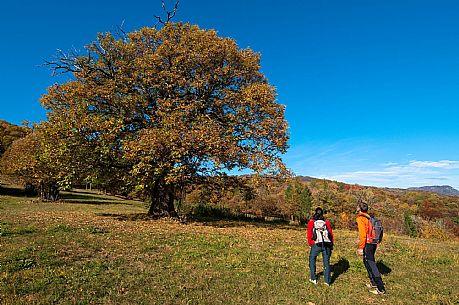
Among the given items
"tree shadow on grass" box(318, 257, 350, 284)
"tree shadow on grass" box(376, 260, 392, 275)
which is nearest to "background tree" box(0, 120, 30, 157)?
"tree shadow on grass" box(318, 257, 350, 284)

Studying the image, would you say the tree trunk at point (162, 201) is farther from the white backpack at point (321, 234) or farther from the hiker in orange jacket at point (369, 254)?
the hiker in orange jacket at point (369, 254)

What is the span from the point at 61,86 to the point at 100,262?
16458 mm

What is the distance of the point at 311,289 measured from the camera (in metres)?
9.17

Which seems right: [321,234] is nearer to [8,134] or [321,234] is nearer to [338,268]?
[338,268]

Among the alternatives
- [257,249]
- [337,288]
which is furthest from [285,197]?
[337,288]

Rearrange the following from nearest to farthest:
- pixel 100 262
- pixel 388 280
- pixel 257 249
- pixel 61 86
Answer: pixel 100 262 < pixel 388 280 < pixel 257 249 < pixel 61 86

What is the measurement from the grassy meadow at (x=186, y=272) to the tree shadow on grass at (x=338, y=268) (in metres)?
0.04

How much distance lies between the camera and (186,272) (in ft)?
32.4

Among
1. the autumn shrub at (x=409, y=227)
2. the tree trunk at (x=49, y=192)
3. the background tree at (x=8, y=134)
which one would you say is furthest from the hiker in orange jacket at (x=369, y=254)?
the background tree at (x=8, y=134)

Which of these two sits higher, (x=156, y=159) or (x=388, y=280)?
(x=156, y=159)

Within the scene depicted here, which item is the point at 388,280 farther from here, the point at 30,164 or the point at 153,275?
the point at 30,164

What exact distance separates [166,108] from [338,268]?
49.7 feet

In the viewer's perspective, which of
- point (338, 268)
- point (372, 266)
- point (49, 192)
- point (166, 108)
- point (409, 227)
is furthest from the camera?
point (49, 192)

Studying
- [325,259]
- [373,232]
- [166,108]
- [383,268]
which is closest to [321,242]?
[325,259]
